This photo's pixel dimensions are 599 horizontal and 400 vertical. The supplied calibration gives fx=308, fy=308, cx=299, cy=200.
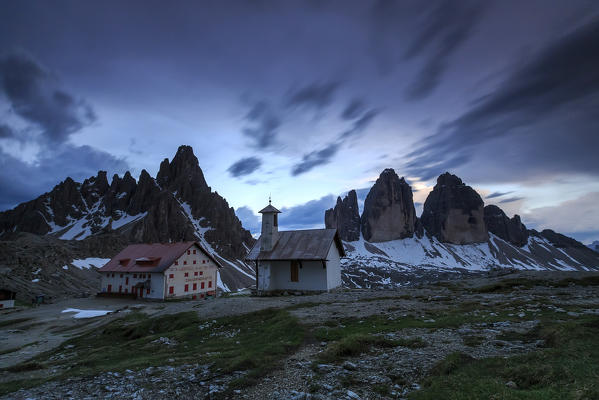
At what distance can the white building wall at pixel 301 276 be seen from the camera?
36272 millimetres

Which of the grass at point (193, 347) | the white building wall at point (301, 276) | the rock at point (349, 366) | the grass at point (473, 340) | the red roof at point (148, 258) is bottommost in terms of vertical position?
the grass at point (193, 347)

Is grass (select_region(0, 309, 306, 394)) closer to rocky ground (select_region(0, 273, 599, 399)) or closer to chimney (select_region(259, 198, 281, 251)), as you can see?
rocky ground (select_region(0, 273, 599, 399))

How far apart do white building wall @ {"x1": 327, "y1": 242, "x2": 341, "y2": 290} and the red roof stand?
1244 inches

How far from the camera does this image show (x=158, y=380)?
34.7 feet

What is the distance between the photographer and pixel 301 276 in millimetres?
37219

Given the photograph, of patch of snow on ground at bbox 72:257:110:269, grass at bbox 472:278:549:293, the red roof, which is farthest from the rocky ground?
patch of snow on ground at bbox 72:257:110:269

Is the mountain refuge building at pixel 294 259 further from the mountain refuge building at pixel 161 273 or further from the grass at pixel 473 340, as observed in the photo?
the mountain refuge building at pixel 161 273

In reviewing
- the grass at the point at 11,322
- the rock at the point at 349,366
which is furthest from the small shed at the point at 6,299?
the rock at the point at 349,366

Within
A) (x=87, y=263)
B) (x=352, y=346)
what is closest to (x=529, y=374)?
(x=352, y=346)

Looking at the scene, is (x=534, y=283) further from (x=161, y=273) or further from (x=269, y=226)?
(x=161, y=273)

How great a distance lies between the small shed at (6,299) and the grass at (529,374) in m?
70.7

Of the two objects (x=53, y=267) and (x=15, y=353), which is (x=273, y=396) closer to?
(x=15, y=353)

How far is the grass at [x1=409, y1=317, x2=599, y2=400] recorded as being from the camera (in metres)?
6.60

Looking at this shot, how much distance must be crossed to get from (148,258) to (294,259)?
3670 cm
